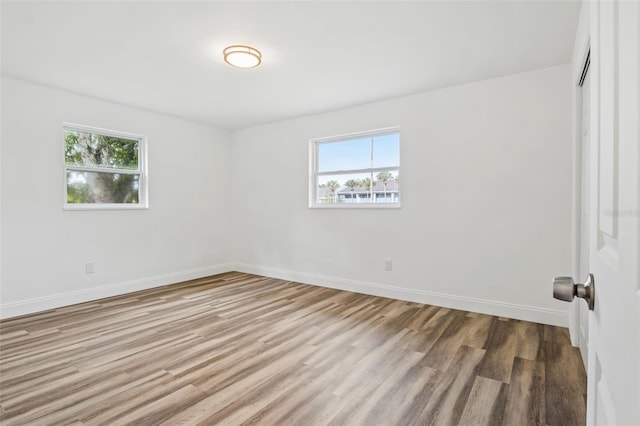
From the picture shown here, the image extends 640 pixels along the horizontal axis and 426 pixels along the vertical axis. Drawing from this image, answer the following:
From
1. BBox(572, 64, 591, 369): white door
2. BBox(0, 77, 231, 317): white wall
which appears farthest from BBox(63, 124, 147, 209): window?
BBox(572, 64, 591, 369): white door

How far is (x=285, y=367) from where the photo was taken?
227 cm

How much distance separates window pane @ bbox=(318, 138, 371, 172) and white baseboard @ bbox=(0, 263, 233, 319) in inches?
103

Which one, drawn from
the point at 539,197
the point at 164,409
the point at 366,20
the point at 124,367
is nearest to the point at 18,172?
the point at 124,367

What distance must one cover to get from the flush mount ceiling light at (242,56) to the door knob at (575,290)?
2.81 meters

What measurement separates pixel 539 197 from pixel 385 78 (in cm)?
196

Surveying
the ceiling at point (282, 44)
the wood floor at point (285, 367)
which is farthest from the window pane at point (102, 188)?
the wood floor at point (285, 367)

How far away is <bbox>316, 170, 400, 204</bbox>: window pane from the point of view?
4148 millimetres

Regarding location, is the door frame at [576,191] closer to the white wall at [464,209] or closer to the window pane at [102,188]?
the white wall at [464,209]

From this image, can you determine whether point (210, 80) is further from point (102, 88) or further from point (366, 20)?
point (366, 20)

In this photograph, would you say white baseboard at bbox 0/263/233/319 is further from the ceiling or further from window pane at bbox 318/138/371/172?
window pane at bbox 318/138/371/172

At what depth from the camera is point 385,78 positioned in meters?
3.41

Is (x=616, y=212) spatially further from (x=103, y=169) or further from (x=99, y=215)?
(x=103, y=169)

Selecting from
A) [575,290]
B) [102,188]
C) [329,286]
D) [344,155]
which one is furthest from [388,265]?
[102,188]

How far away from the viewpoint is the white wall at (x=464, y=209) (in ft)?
10.1
